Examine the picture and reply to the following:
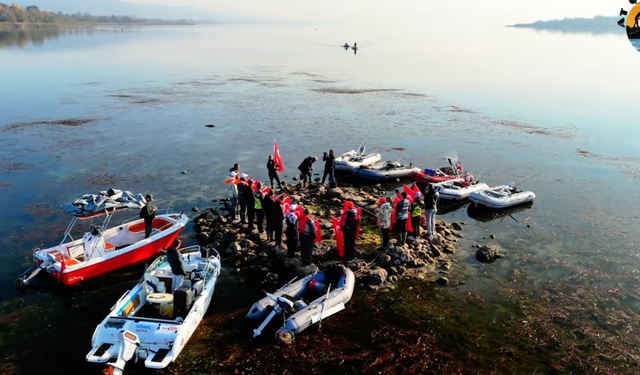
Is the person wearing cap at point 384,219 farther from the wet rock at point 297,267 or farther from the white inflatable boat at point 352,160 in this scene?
the white inflatable boat at point 352,160

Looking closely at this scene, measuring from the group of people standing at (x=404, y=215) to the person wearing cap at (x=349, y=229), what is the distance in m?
0.94

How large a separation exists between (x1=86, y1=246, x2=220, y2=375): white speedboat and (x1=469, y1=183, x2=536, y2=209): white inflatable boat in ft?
39.2

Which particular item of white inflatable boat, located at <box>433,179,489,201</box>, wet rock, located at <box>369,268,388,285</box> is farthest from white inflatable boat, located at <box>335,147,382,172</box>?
wet rock, located at <box>369,268,388,285</box>

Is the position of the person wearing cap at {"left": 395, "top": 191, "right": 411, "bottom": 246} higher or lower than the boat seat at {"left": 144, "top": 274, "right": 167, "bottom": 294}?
higher

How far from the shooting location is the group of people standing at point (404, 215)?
555 inches

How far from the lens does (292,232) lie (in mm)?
13516

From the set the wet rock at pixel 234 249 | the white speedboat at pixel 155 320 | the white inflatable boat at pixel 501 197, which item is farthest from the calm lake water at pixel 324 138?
the wet rock at pixel 234 249

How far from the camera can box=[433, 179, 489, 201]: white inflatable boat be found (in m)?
20.5

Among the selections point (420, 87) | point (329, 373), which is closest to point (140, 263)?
point (329, 373)

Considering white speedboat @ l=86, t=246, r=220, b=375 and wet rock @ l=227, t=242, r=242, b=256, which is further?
wet rock @ l=227, t=242, r=242, b=256

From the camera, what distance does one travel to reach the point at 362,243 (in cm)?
1544

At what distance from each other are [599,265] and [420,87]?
41666mm

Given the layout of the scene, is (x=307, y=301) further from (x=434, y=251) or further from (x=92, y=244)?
(x=92, y=244)

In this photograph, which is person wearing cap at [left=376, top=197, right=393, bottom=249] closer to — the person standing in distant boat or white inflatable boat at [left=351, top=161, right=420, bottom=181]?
the person standing in distant boat
